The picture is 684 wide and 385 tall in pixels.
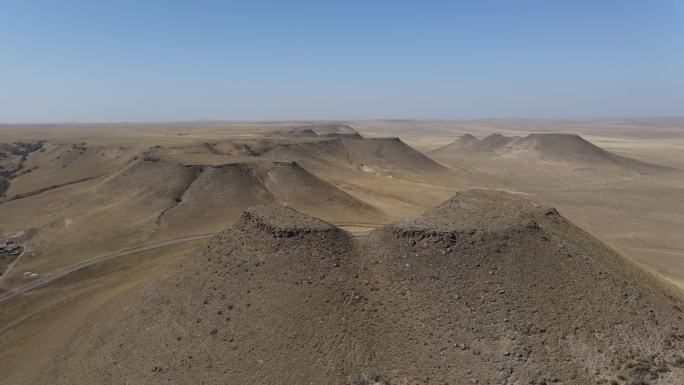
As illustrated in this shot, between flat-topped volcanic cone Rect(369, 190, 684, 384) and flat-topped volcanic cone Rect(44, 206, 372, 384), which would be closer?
flat-topped volcanic cone Rect(369, 190, 684, 384)

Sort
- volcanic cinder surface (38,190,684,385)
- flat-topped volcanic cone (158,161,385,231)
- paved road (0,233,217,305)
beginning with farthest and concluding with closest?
Result: flat-topped volcanic cone (158,161,385,231), paved road (0,233,217,305), volcanic cinder surface (38,190,684,385)

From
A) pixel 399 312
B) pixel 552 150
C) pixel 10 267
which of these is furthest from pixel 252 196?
pixel 552 150

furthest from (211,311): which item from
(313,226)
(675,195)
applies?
(675,195)

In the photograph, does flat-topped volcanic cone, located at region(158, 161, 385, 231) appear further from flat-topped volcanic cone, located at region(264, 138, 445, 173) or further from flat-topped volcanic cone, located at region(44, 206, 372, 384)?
flat-topped volcanic cone, located at region(264, 138, 445, 173)

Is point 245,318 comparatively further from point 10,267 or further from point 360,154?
point 360,154

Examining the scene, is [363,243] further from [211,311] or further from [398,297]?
[211,311]

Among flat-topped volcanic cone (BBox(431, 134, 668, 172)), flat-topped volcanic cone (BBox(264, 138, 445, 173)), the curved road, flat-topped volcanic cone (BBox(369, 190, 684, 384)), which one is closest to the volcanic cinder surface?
flat-topped volcanic cone (BBox(369, 190, 684, 384))
